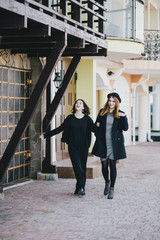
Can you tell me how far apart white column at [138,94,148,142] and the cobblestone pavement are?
1311cm

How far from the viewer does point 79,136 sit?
29.4 feet

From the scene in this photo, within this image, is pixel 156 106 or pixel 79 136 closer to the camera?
pixel 79 136

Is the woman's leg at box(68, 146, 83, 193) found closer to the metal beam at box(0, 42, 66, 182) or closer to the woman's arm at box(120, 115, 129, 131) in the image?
the woman's arm at box(120, 115, 129, 131)

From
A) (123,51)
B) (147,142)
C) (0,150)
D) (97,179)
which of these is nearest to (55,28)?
(0,150)

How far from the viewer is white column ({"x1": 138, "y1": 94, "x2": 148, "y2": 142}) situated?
2448 cm

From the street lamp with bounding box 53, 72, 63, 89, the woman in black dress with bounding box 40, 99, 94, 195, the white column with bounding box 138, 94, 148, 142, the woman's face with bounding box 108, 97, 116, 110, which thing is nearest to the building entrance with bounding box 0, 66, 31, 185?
the street lamp with bounding box 53, 72, 63, 89

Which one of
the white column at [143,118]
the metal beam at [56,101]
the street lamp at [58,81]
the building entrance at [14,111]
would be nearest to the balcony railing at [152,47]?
the white column at [143,118]

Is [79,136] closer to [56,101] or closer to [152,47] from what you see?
[56,101]

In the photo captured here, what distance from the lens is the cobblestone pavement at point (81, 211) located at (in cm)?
A: 621

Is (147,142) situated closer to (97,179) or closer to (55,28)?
(97,179)

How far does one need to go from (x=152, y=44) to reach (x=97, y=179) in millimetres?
10281

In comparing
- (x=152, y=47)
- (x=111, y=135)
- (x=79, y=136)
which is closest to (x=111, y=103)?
(x=111, y=135)

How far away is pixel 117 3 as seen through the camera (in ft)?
45.7

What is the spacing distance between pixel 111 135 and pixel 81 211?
5.47ft
